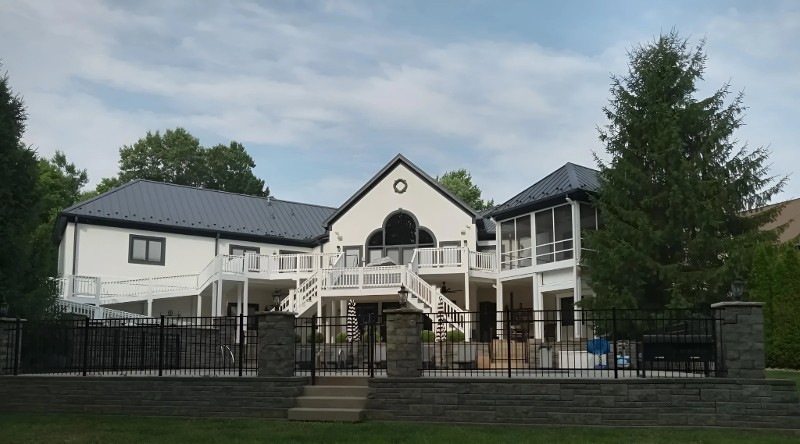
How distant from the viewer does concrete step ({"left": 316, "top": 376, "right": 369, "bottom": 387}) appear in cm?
1336

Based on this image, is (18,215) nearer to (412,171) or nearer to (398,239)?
(398,239)

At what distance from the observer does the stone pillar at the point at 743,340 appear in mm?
11727

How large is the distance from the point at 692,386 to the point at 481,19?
338 inches

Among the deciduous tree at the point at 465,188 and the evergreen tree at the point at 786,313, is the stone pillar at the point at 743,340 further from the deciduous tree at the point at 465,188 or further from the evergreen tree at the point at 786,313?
the deciduous tree at the point at 465,188

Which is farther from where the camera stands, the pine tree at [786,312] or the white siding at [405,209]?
the white siding at [405,209]

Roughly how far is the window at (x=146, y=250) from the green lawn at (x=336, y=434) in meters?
19.5

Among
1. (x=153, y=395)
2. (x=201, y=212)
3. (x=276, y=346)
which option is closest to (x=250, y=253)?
(x=201, y=212)

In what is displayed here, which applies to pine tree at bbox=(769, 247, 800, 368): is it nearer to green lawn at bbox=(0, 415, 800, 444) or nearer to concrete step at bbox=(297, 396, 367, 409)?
green lawn at bbox=(0, 415, 800, 444)

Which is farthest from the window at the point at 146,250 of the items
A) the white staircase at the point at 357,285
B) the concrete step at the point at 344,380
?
the concrete step at the point at 344,380

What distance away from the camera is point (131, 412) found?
13594mm

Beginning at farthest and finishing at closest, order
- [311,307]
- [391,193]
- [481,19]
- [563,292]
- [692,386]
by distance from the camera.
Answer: [391,193] → [311,307] → [563,292] → [481,19] → [692,386]

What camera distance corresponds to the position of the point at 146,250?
3167 cm

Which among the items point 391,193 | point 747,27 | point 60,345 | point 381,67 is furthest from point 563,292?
Answer: point 60,345

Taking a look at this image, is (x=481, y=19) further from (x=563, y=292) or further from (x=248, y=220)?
(x=248, y=220)
